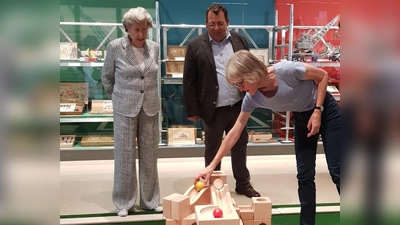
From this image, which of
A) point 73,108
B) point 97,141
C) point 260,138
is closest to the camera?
point 73,108

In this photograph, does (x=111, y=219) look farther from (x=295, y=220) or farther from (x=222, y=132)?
(x=295, y=220)

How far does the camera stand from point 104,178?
366cm

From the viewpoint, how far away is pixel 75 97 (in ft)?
13.9

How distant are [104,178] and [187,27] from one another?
6.08ft

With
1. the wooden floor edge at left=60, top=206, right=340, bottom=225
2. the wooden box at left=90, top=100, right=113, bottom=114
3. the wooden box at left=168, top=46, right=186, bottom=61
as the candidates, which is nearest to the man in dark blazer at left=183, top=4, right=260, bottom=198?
the wooden floor edge at left=60, top=206, right=340, bottom=225

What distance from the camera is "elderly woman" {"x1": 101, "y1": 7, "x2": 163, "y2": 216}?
257 centimetres

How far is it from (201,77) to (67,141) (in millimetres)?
2069

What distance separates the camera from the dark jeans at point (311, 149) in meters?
1.90

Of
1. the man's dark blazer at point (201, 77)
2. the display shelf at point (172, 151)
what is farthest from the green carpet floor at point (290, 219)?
the display shelf at point (172, 151)

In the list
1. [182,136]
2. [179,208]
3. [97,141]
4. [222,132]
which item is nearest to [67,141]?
[97,141]

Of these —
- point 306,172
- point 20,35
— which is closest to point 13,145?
point 20,35

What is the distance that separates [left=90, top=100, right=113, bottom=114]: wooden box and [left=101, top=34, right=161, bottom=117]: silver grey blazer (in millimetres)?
1603

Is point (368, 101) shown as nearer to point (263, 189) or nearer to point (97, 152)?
point (263, 189)

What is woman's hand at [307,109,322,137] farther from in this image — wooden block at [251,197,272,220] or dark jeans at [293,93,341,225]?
wooden block at [251,197,272,220]
